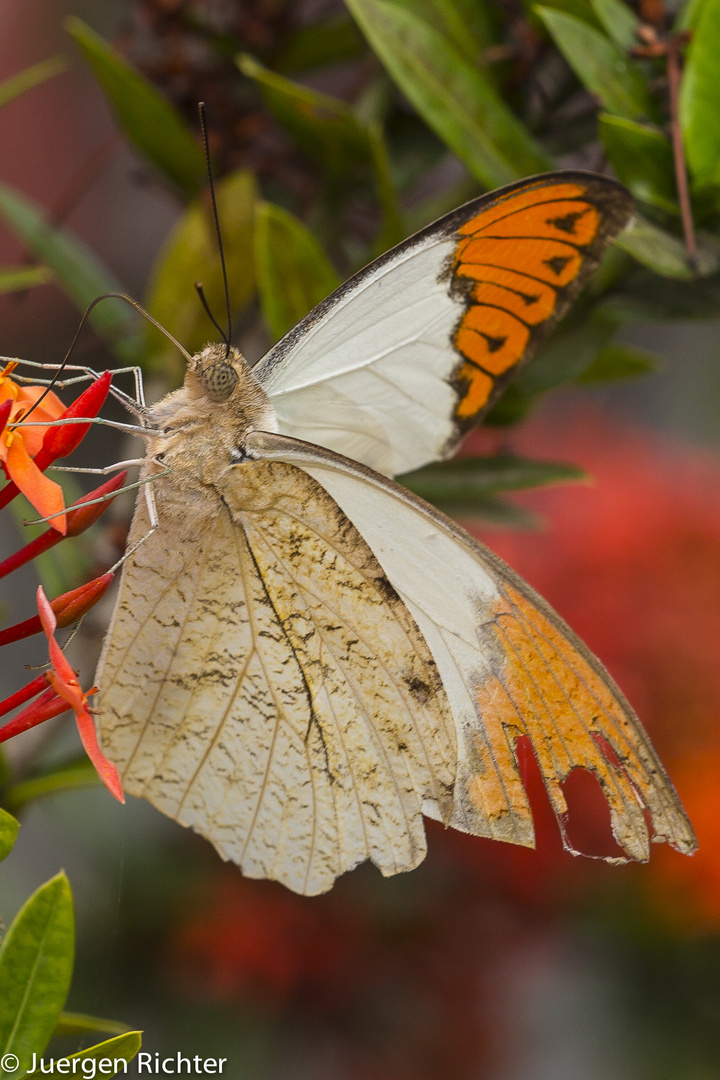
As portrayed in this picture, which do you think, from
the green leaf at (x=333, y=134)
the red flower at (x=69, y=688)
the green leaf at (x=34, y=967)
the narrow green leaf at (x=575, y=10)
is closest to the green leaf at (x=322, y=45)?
the green leaf at (x=333, y=134)

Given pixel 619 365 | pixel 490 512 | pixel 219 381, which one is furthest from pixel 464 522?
pixel 219 381

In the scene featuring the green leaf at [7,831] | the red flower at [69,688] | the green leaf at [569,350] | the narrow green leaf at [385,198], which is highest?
the narrow green leaf at [385,198]

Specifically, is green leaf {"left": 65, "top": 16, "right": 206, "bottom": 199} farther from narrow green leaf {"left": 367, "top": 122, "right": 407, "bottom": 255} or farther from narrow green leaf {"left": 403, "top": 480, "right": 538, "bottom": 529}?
narrow green leaf {"left": 403, "top": 480, "right": 538, "bottom": 529}

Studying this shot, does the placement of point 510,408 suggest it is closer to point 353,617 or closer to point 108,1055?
point 353,617

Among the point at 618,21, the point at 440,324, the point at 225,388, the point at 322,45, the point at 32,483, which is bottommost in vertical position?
the point at 32,483

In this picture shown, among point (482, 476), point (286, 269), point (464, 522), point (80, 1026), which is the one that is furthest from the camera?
point (464, 522)

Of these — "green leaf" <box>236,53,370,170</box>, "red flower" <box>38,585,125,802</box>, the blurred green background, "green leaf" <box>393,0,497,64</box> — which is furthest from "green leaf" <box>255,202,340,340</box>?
"red flower" <box>38,585,125,802</box>

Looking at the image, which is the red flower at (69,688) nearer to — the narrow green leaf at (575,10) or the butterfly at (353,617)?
the butterfly at (353,617)
